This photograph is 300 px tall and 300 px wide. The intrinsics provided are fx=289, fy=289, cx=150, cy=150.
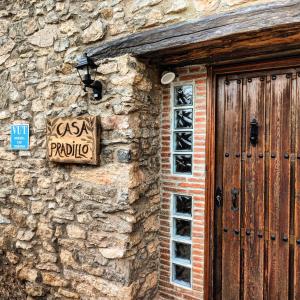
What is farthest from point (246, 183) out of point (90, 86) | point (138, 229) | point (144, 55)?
point (90, 86)

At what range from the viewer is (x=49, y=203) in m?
2.91

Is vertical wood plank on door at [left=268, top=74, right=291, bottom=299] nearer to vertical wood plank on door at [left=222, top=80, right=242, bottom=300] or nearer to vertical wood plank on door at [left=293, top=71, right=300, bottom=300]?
vertical wood plank on door at [left=293, top=71, right=300, bottom=300]

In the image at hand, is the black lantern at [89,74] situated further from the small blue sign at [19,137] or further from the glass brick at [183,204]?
the glass brick at [183,204]

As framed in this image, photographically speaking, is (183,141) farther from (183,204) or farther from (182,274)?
(182,274)

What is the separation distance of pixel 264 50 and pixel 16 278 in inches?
132

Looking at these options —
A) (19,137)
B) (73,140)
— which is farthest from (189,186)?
(19,137)

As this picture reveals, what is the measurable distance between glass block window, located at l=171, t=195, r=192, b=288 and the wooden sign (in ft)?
2.95

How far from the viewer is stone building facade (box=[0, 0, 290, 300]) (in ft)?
8.19

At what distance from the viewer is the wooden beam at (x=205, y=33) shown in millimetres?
1814

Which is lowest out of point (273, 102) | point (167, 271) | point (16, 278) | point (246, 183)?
point (16, 278)

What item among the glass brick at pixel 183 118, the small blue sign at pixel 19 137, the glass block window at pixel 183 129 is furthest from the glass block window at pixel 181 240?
the small blue sign at pixel 19 137

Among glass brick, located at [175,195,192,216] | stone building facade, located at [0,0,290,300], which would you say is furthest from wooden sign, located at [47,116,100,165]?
glass brick, located at [175,195,192,216]

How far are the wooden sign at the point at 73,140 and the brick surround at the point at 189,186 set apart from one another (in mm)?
674

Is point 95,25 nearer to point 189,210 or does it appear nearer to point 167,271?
point 189,210
